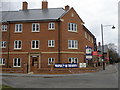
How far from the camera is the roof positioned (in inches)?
1188

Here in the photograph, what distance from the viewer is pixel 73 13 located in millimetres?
30516

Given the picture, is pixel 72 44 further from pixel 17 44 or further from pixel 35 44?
pixel 17 44

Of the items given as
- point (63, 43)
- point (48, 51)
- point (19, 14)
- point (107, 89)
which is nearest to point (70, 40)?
point (63, 43)

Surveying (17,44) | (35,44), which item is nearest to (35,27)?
(35,44)

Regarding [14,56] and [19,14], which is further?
[19,14]

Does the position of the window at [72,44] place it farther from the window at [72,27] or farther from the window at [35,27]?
the window at [35,27]

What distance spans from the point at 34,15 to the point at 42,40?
18.9ft

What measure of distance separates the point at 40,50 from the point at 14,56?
475cm

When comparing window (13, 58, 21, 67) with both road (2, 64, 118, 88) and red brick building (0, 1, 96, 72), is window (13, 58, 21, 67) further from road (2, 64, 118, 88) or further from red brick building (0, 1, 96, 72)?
road (2, 64, 118, 88)

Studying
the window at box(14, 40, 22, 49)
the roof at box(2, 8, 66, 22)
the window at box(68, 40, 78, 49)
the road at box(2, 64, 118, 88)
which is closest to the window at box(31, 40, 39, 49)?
the window at box(14, 40, 22, 49)

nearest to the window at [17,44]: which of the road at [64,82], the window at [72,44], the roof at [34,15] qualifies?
the roof at [34,15]

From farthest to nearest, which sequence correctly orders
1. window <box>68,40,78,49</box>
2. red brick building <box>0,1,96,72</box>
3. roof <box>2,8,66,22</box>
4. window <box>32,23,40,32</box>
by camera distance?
1. roof <box>2,8,66,22</box>
2. window <box>32,23,40,32</box>
3. window <box>68,40,78,49</box>
4. red brick building <box>0,1,96,72</box>

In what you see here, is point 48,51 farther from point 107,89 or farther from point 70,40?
point 107,89

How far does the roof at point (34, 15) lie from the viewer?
30166 millimetres
